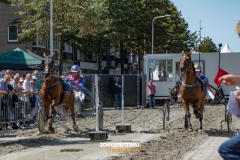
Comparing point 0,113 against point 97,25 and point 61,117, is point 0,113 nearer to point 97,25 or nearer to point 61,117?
point 61,117

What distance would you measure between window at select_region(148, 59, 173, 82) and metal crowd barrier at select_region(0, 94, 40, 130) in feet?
58.8

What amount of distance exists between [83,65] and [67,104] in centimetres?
4659

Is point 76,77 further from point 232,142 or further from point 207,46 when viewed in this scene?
point 207,46

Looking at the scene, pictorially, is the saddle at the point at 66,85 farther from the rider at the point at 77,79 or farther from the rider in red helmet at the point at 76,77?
the rider in red helmet at the point at 76,77

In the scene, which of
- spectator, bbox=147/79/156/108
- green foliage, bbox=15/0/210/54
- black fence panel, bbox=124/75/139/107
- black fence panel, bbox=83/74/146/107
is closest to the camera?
black fence panel, bbox=83/74/146/107

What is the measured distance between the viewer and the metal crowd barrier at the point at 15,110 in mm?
17125

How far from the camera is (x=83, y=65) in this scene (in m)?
64.0

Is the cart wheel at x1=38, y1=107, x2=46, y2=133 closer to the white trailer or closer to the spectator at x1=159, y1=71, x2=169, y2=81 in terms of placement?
the white trailer

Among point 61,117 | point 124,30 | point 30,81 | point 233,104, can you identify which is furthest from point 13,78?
point 124,30

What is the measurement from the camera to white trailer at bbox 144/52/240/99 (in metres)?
36.6

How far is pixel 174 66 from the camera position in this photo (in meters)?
37.0

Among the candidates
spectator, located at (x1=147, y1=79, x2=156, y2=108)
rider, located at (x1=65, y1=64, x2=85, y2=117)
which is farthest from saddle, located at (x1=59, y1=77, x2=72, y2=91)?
spectator, located at (x1=147, y1=79, x2=156, y2=108)

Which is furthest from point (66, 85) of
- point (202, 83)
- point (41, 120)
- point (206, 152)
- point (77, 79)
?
point (206, 152)

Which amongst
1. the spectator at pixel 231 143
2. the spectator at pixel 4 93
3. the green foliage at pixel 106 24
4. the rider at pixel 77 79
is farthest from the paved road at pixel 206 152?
the green foliage at pixel 106 24
